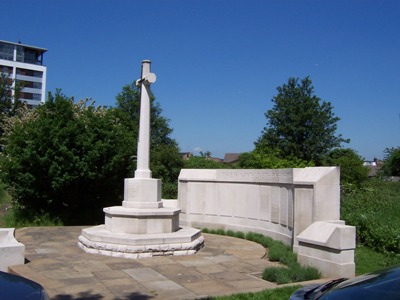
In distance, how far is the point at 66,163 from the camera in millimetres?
14375

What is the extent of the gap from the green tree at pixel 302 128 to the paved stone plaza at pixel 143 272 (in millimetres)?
34587

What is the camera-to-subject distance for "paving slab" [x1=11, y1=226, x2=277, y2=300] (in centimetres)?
618

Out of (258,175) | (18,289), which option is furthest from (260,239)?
(18,289)

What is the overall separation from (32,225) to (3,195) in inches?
236

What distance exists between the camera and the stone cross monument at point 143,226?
8977 millimetres

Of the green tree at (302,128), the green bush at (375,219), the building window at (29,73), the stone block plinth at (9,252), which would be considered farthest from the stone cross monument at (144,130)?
the building window at (29,73)

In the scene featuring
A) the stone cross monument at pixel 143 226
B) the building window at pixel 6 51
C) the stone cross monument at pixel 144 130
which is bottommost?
the stone cross monument at pixel 143 226

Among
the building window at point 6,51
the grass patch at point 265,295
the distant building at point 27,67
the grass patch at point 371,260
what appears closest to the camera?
the grass patch at point 265,295

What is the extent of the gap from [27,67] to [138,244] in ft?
275

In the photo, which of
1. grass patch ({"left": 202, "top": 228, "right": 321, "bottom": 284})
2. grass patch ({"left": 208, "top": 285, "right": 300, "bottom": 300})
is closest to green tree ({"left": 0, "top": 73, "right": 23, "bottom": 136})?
grass patch ({"left": 202, "top": 228, "right": 321, "bottom": 284})

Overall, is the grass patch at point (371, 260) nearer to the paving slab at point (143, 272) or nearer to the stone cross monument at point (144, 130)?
the paving slab at point (143, 272)

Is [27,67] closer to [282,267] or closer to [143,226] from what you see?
[143,226]

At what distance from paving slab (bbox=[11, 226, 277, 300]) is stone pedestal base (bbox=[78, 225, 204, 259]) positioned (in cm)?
19

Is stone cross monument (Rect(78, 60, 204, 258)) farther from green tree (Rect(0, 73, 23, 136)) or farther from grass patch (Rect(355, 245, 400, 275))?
green tree (Rect(0, 73, 23, 136))
